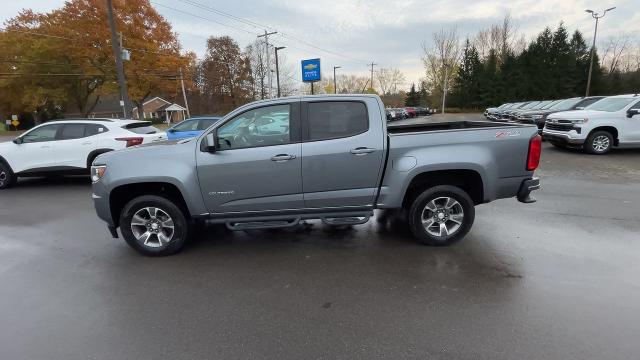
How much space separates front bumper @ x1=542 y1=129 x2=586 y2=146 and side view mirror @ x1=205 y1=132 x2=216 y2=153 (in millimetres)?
11447

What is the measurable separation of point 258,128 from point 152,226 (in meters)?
1.84

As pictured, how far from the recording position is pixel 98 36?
106 feet

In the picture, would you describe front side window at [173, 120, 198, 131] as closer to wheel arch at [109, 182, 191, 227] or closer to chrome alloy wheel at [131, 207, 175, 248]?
wheel arch at [109, 182, 191, 227]

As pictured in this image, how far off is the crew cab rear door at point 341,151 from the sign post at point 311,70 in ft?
90.5

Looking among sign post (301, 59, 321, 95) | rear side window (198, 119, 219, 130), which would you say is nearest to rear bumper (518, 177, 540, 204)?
rear side window (198, 119, 219, 130)

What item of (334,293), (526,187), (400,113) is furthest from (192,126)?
(400,113)

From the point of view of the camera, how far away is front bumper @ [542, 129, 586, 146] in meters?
11.1

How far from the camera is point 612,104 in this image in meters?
11.2

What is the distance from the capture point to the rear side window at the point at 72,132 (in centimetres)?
875

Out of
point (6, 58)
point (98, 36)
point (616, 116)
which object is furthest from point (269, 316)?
point (6, 58)

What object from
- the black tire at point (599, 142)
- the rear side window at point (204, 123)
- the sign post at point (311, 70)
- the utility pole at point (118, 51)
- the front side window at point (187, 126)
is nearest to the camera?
the black tire at point (599, 142)

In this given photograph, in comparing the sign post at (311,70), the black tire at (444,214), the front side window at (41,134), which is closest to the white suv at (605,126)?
the black tire at (444,214)

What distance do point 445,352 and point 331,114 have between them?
2.83m

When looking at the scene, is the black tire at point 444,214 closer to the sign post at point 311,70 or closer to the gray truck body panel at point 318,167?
the gray truck body panel at point 318,167
